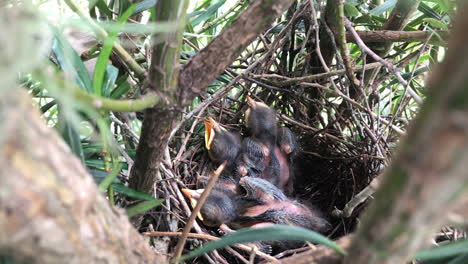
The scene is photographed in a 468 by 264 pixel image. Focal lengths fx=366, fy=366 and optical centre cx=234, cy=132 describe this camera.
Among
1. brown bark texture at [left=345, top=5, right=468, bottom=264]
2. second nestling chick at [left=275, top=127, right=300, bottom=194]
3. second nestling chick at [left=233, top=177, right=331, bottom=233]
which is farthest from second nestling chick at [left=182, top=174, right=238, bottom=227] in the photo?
brown bark texture at [left=345, top=5, right=468, bottom=264]

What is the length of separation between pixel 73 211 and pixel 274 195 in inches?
29.6

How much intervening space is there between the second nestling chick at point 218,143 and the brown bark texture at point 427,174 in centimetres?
77

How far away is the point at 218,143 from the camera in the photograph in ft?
3.43

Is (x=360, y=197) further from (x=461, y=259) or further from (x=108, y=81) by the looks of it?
(x=108, y=81)

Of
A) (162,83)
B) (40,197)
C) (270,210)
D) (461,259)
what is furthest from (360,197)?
(40,197)

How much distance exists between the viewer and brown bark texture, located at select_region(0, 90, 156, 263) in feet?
0.67

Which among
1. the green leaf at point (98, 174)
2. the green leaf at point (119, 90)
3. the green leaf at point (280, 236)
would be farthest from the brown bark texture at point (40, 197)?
the green leaf at point (119, 90)

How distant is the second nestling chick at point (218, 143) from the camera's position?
41.1 inches

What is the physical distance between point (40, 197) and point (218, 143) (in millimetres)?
825

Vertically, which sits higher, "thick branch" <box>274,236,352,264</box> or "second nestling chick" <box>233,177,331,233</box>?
"thick branch" <box>274,236,352,264</box>

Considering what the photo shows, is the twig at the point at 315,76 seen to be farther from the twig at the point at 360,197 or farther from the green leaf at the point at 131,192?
the green leaf at the point at 131,192

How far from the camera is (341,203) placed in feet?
3.51

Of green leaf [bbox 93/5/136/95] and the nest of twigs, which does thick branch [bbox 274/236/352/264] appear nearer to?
green leaf [bbox 93/5/136/95]

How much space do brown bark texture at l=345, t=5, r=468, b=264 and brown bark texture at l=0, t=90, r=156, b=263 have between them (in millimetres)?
210
